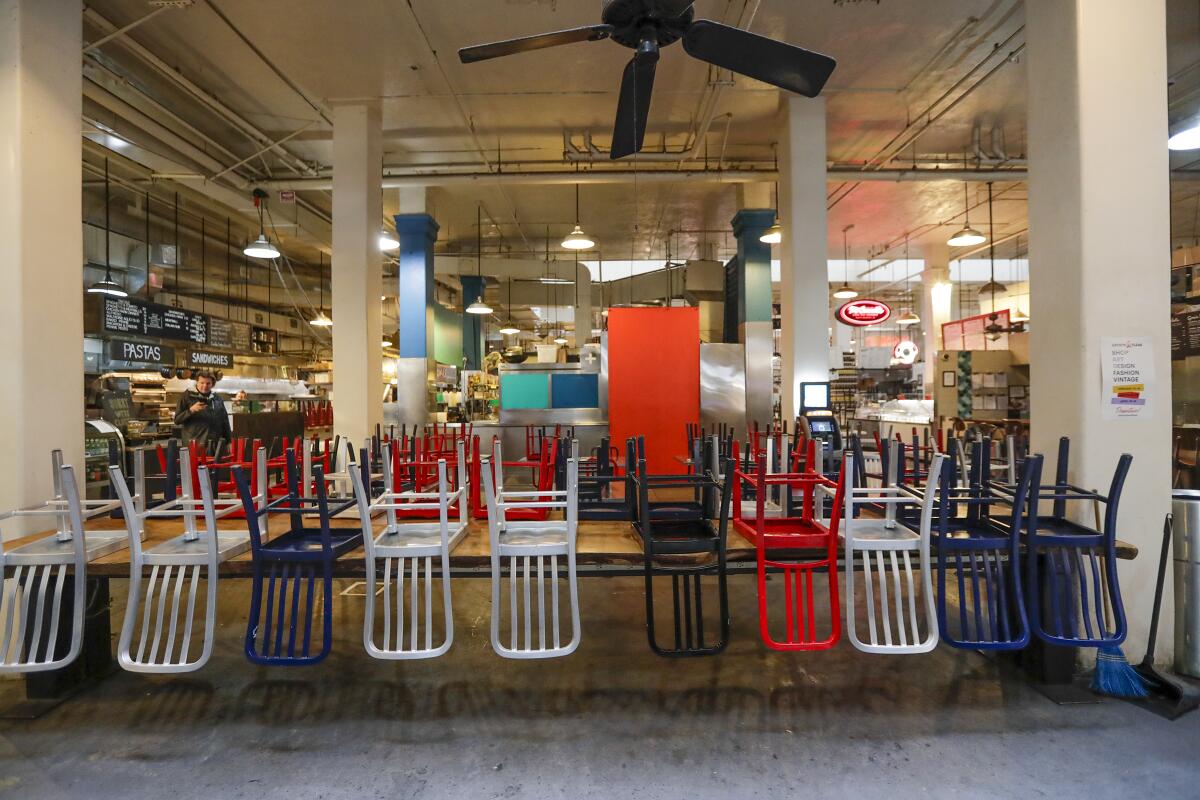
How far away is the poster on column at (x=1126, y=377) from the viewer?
10.8ft

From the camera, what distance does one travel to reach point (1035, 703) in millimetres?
2996

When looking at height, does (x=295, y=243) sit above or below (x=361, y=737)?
above

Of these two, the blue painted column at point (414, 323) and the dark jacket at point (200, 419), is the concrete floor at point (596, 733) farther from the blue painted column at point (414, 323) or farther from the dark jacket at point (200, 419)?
the blue painted column at point (414, 323)

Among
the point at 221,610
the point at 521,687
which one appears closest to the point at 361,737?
the point at 521,687

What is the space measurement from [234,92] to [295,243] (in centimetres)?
570

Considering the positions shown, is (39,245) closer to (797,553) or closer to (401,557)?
(401,557)

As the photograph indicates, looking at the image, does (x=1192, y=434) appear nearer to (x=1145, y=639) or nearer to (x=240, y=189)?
(x=1145, y=639)

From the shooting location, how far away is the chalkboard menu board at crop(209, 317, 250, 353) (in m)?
9.83

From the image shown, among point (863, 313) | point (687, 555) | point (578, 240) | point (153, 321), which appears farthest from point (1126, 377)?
point (153, 321)

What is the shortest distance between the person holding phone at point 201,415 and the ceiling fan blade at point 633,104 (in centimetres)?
557

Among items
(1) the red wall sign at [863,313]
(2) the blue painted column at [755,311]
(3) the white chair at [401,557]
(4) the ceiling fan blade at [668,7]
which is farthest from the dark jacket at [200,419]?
(1) the red wall sign at [863,313]

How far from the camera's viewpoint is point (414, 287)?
9.19 m

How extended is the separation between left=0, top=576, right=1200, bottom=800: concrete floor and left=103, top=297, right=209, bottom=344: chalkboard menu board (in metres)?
5.97

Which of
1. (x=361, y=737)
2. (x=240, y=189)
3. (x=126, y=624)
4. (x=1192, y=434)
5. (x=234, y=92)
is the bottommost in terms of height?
(x=361, y=737)
